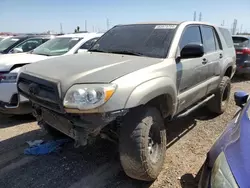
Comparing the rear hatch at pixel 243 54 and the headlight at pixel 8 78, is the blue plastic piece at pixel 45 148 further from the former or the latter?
the rear hatch at pixel 243 54

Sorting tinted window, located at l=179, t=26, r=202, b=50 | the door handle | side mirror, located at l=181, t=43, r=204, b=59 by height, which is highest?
tinted window, located at l=179, t=26, r=202, b=50

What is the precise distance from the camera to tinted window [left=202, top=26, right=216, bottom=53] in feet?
14.4

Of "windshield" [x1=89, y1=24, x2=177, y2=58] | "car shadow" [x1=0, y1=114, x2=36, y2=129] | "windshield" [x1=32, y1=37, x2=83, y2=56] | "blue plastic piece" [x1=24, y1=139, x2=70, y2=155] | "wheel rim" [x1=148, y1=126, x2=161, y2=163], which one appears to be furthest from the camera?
"windshield" [x1=32, y1=37, x2=83, y2=56]

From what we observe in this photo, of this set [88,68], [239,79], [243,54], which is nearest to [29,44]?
[88,68]

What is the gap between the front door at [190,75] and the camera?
3389mm

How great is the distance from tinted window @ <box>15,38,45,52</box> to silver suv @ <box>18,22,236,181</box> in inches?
201

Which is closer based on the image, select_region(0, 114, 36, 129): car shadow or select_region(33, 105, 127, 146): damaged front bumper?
select_region(33, 105, 127, 146): damaged front bumper

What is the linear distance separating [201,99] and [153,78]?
6.58 ft

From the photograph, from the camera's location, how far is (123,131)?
2574mm

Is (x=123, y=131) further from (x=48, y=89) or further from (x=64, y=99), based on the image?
(x=48, y=89)

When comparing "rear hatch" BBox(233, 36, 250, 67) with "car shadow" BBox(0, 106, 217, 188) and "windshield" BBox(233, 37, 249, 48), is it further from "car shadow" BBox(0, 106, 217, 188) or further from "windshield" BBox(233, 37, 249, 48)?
"car shadow" BBox(0, 106, 217, 188)

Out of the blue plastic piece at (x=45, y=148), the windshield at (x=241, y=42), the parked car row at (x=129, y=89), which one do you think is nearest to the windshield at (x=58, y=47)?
the parked car row at (x=129, y=89)

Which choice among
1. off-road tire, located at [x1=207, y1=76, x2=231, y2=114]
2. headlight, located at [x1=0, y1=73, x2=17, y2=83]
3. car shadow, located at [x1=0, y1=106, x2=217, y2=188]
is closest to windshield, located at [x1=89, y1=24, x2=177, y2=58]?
car shadow, located at [x1=0, y1=106, x2=217, y2=188]

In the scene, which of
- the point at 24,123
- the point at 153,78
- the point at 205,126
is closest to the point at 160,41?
the point at 153,78
